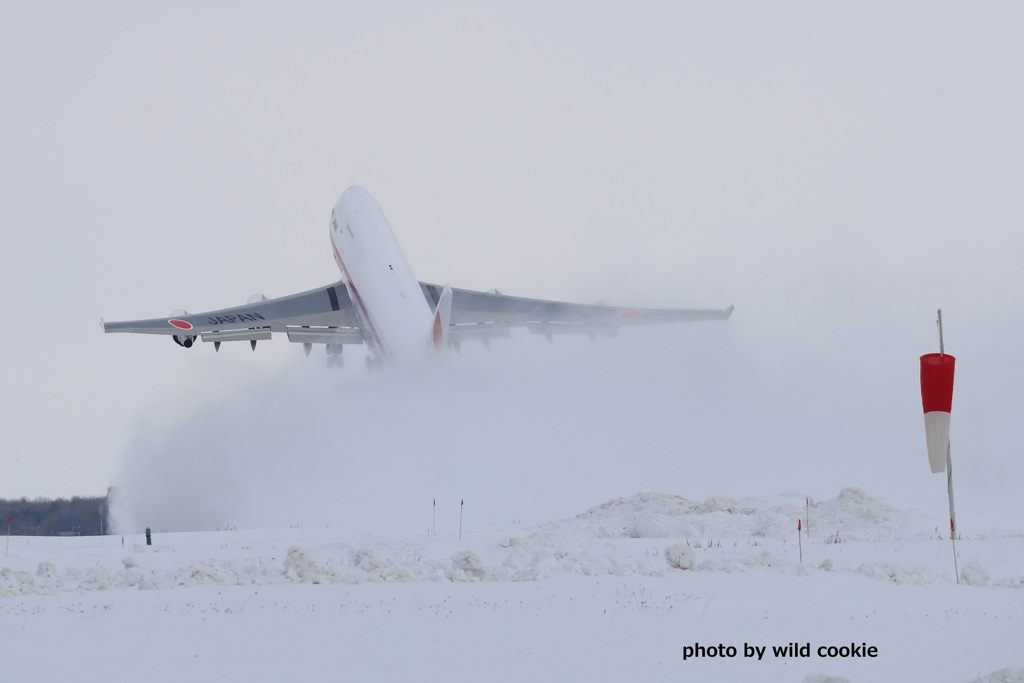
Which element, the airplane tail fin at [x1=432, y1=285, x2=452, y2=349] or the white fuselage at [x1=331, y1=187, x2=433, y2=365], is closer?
the airplane tail fin at [x1=432, y1=285, x2=452, y2=349]

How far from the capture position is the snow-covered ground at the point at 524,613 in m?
13.7

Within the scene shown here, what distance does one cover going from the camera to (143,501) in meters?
58.2

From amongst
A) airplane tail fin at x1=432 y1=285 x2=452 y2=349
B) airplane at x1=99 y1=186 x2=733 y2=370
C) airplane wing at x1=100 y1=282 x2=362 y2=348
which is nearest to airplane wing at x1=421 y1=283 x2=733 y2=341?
airplane at x1=99 y1=186 x2=733 y2=370

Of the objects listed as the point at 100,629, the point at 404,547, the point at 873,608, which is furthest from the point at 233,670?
the point at 404,547

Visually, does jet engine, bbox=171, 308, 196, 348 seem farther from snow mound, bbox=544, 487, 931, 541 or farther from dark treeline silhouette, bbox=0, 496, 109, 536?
dark treeline silhouette, bbox=0, 496, 109, 536

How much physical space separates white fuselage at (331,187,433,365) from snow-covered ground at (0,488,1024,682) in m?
17.1

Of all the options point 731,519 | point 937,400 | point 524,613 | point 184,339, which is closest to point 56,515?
point 184,339

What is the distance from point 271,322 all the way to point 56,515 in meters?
67.0

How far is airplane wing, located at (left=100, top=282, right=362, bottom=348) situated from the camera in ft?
175

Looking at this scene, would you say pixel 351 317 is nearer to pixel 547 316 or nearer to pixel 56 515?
pixel 547 316

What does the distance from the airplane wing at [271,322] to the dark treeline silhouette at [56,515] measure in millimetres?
57274

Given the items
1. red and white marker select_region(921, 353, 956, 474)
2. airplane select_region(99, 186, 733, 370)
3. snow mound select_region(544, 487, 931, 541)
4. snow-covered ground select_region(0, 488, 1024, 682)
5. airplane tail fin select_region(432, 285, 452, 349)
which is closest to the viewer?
snow-covered ground select_region(0, 488, 1024, 682)

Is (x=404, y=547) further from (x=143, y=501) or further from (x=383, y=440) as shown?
(x=143, y=501)

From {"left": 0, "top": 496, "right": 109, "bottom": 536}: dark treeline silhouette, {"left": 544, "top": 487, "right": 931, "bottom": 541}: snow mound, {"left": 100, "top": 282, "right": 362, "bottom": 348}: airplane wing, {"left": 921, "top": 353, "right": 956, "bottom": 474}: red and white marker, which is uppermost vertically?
{"left": 100, "top": 282, "right": 362, "bottom": 348}: airplane wing
